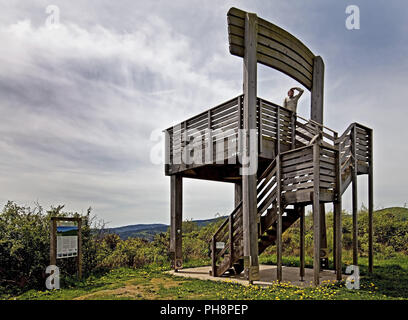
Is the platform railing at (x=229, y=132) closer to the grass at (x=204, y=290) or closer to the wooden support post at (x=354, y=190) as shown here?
the wooden support post at (x=354, y=190)

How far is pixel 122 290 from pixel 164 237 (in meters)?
8.11

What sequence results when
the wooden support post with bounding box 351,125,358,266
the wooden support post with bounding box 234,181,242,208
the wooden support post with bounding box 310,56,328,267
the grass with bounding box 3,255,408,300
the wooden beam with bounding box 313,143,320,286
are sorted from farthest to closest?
the wooden support post with bounding box 234,181,242,208 < the wooden support post with bounding box 310,56,328,267 < the wooden support post with bounding box 351,125,358,266 < the wooden beam with bounding box 313,143,320,286 < the grass with bounding box 3,255,408,300

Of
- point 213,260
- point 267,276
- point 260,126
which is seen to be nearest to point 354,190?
point 260,126

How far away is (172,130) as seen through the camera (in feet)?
43.9

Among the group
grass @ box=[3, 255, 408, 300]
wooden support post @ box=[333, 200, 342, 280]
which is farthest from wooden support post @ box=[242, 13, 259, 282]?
wooden support post @ box=[333, 200, 342, 280]

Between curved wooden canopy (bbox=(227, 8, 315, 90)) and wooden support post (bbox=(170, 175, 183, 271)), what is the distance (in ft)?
17.5

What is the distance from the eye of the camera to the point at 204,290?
8430 millimetres

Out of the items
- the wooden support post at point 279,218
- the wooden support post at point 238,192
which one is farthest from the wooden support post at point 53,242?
the wooden support post at point 238,192

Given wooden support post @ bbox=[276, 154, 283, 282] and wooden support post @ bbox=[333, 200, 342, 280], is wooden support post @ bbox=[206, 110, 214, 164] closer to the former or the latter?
wooden support post @ bbox=[276, 154, 283, 282]

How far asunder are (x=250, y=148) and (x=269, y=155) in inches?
37.9

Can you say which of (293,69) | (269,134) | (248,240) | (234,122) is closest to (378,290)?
(248,240)

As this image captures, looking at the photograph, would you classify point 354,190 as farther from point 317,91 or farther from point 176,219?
point 176,219

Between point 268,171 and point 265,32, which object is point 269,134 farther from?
point 265,32

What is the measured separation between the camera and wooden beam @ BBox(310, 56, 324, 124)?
41.7ft
